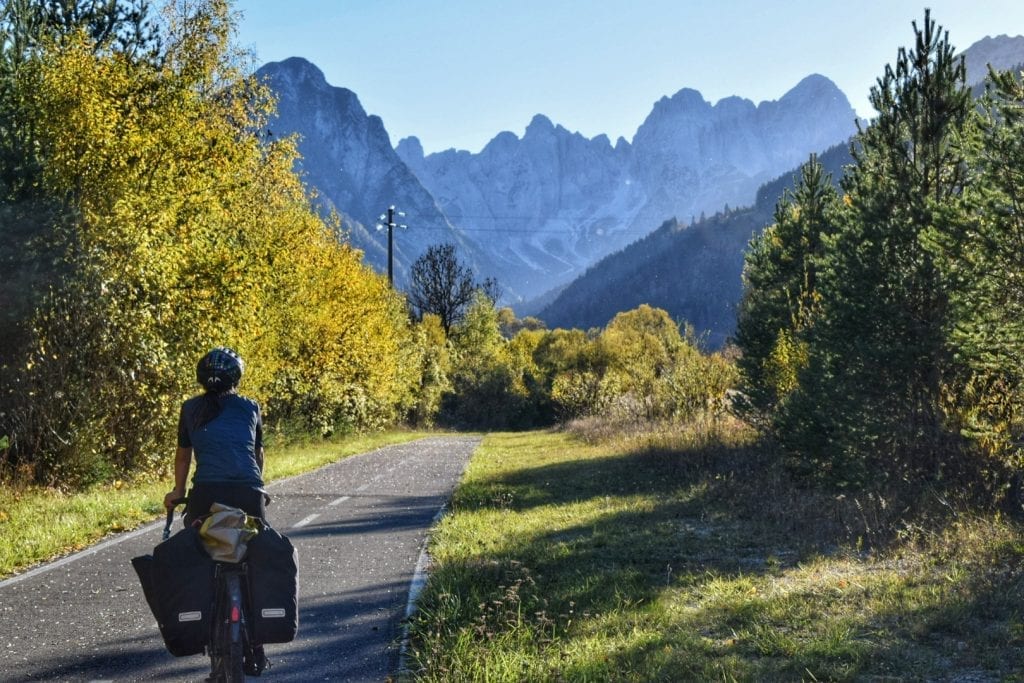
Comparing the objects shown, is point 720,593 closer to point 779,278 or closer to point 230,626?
point 230,626

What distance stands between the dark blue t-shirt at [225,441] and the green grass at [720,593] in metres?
1.90

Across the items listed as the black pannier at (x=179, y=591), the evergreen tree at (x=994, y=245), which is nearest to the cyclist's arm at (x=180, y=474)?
the black pannier at (x=179, y=591)

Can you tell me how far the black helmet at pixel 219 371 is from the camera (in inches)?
212

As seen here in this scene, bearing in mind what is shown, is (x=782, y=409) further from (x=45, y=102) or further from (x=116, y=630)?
(x=45, y=102)

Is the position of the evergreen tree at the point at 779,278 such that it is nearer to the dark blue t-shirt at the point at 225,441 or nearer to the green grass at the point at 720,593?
the green grass at the point at 720,593

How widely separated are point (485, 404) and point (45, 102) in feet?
164

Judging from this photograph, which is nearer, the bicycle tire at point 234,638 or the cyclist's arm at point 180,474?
the bicycle tire at point 234,638

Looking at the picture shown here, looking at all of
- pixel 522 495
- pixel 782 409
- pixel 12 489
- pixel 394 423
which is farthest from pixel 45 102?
pixel 394 423

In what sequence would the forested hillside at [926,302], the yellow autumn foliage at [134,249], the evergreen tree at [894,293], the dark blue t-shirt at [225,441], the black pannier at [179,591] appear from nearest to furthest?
the black pannier at [179,591] → the dark blue t-shirt at [225,441] → the forested hillside at [926,302] → the evergreen tree at [894,293] → the yellow autumn foliage at [134,249]

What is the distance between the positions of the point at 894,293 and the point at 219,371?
10355 millimetres

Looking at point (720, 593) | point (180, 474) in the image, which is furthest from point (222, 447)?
point (720, 593)

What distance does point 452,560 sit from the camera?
30.5 feet

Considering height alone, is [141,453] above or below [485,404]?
above

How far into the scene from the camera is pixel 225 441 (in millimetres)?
5320
